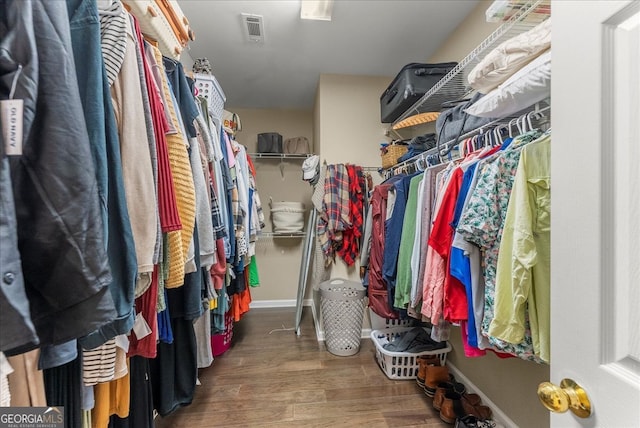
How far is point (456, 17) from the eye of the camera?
5.58 feet

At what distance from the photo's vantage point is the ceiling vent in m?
1.70

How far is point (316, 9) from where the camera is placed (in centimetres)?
159

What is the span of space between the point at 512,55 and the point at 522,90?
0.49 feet

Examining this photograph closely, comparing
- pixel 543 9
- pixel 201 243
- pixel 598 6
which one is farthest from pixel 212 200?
pixel 543 9

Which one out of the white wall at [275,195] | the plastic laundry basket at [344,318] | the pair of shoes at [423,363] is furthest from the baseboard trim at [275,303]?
the pair of shoes at [423,363]

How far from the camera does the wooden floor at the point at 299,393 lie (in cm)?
136

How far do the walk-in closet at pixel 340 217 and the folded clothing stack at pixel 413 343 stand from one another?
1 centimetres

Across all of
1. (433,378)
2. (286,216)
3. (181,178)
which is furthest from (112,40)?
(286,216)

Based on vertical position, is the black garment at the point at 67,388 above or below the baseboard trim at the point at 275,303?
above

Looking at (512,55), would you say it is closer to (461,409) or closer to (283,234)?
(461,409)

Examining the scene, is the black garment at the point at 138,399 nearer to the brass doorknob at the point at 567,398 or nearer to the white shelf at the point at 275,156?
the brass doorknob at the point at 567,398

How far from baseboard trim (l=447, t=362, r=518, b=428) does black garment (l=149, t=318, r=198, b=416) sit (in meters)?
1.49

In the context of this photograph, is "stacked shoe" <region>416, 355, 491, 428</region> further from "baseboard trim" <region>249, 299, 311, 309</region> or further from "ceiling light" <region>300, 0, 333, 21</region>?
"ceiling light" <region>300, 0, 333, 21</region>

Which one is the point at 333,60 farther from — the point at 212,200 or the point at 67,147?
the point at 67,147
